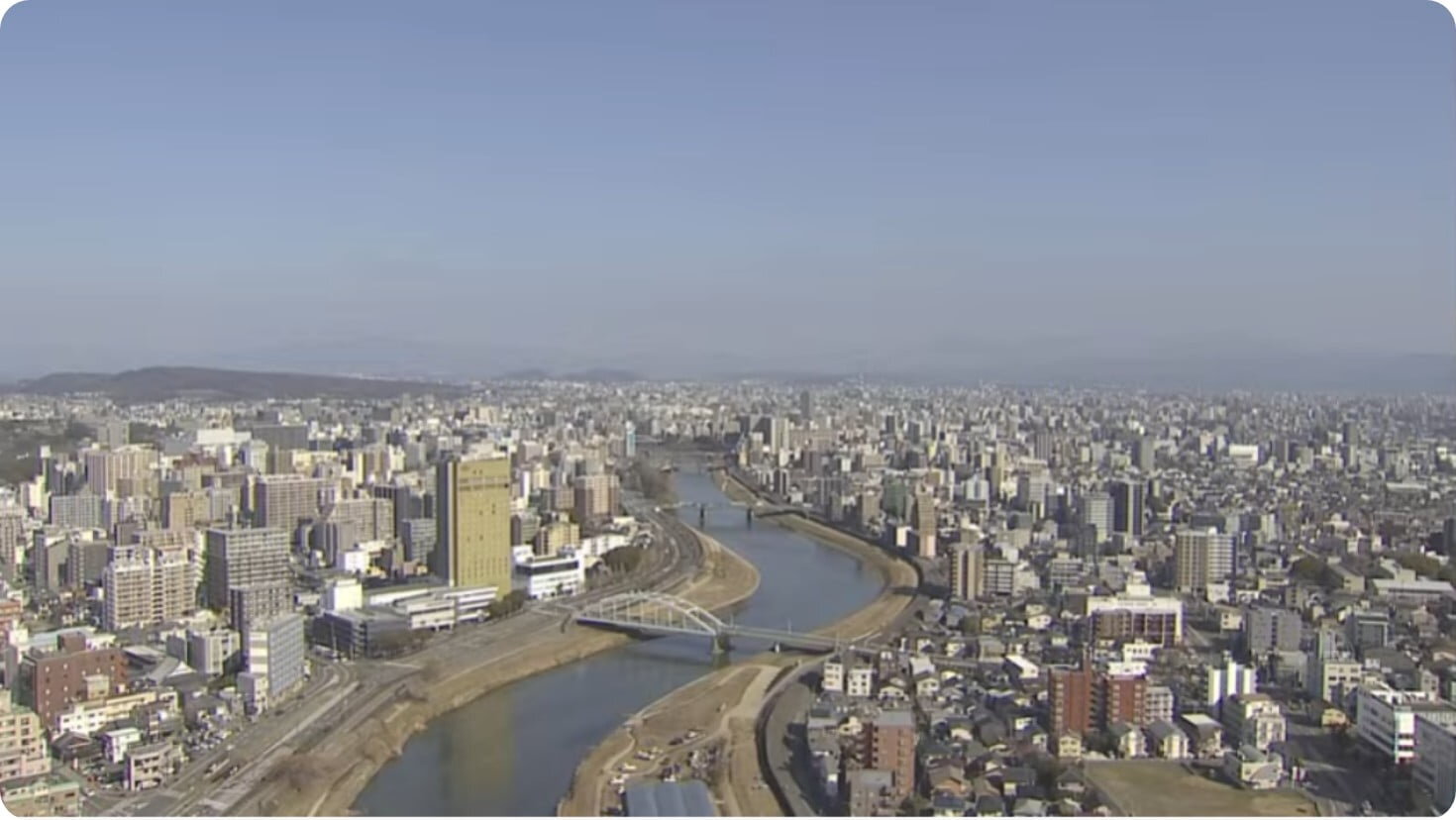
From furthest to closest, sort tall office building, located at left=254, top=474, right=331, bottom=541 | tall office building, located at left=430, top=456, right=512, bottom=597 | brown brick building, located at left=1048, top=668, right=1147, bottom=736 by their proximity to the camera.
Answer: tall office building, located at left=254, top=474, right=331, bottom=541, tall office building, located at left=430, top=456, right=512, bottom=597, brown brick building, located at left=1048, top=668, right=1147, bottom=736

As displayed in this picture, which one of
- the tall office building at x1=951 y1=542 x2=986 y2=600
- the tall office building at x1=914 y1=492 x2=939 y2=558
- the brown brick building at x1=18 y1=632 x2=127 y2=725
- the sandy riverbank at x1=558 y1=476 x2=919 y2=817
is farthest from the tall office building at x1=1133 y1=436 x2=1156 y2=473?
the brown brick building at x1=18 y1=632 x2=127 y2=725

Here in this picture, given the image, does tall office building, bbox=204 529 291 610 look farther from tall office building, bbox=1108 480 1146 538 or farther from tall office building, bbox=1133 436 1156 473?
A: tall office building, bbox=1133 436 1156 473

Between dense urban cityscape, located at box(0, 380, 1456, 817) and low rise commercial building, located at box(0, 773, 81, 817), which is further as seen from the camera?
dense urban cityscape, located at box(0, 380, 1456, 817)

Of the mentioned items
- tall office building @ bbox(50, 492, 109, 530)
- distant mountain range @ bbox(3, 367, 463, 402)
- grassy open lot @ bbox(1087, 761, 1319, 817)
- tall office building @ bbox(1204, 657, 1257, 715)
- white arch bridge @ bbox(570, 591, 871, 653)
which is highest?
distant mountain range @ bbox(3, 367, 463, 402)

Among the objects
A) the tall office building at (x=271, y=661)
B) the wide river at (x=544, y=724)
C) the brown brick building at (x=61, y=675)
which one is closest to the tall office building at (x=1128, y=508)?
the wide river at (x=544, y=724)

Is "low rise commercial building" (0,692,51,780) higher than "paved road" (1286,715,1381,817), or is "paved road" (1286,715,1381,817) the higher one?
"low rise commercial building" (0,692,51,780)

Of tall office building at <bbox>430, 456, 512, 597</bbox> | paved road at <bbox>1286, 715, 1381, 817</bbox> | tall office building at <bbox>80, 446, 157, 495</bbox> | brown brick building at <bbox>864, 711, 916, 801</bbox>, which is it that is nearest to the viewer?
paved road at <bbox>1286, 715, 1381, 817</bbox>

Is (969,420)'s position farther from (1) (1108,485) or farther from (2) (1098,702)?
(2) (1098,702)

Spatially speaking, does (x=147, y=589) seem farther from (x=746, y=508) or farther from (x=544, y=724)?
(x=746, y=508)
